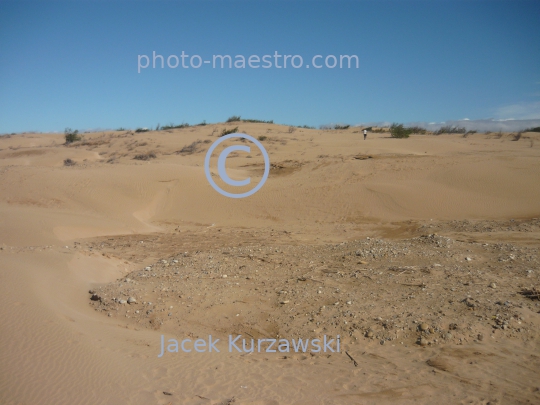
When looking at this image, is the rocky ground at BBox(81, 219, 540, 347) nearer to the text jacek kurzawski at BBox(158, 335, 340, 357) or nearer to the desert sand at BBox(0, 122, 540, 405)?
the desert sand at BBox(0, 122, 540, 405)

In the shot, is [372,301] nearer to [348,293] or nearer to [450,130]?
[348,293]

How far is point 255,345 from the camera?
4727 mm

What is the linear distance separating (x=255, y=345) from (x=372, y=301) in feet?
5.30

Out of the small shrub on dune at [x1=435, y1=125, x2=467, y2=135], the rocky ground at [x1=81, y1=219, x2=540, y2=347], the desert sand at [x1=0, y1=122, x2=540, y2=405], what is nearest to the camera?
the desert sand at [x1=0, y1=122, x2=540, y2=405]

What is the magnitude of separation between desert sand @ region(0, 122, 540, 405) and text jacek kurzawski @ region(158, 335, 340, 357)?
106mm

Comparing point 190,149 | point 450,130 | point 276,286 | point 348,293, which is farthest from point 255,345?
point 450,130

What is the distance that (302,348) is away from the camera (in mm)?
4594

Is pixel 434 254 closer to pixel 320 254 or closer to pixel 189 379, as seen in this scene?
pixel 320 254

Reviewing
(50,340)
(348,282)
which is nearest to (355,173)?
(348,282)

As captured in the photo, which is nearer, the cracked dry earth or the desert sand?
the desert sand

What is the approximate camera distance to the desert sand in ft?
12.2

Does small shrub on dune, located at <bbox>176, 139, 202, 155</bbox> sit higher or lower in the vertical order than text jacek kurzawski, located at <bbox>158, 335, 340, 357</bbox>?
higher

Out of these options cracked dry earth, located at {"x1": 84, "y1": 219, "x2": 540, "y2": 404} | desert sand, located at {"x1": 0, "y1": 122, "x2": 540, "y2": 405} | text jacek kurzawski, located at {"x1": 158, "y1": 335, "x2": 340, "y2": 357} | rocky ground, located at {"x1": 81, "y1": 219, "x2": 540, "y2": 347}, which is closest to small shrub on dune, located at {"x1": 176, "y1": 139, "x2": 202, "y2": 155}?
desert sand, located at {"x1": 0, "y1": 122, "x2": 540, "y2": 405}

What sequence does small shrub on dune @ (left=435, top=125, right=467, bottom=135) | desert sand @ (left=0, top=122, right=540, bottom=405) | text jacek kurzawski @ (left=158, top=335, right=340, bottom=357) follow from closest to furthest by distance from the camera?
desert sand @ (left=0, top=122, right=540, bottom=405)
text jacek kurzawski @ (left=158, top=335, right=340, bottom=357)
small shrub on dune @ (left=435, top=125, right=467, bottom=135)
